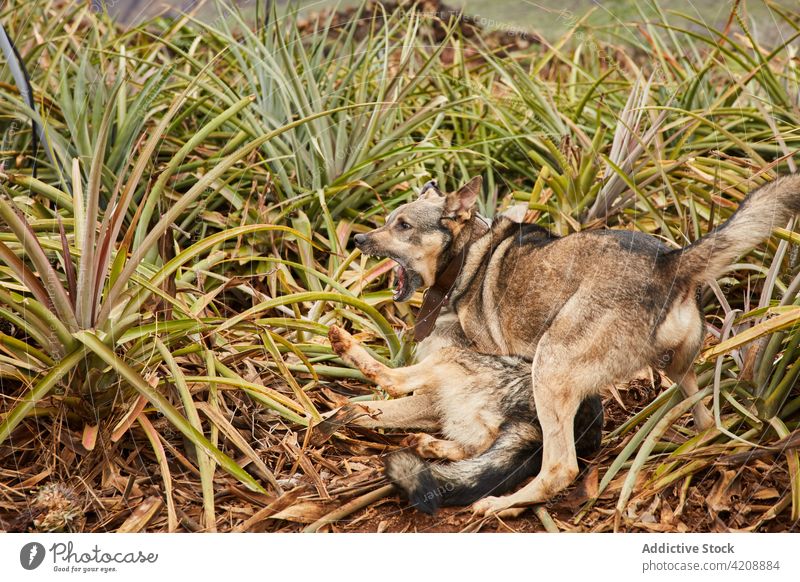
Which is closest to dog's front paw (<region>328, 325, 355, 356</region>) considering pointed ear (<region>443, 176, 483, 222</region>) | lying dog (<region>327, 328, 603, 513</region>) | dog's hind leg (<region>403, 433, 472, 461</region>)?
lying dog (<region>327, 328, 603, 513</region>)

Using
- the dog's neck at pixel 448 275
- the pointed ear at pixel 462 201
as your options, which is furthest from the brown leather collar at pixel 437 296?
the pointed ear at pixel 462 201

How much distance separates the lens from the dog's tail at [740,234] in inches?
128

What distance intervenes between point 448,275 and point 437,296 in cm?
12

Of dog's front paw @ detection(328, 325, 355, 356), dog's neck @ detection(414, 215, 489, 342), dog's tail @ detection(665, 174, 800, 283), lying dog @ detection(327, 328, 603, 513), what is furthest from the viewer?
dog's neck @ detection(414, 215, 489, 342)

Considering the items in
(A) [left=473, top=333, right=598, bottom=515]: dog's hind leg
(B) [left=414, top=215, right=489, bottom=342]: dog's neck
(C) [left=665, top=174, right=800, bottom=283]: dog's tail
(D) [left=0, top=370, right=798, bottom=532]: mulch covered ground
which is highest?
(C) [left=665, top=174, right=800, bottom=283]: dog's tail

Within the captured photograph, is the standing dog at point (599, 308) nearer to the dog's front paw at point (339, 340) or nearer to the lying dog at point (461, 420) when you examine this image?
the lying dog at point (461, 420)

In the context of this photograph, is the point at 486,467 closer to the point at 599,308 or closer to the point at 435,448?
the point at 435,448

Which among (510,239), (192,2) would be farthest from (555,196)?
(192,2)

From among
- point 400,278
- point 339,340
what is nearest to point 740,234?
point 400,278

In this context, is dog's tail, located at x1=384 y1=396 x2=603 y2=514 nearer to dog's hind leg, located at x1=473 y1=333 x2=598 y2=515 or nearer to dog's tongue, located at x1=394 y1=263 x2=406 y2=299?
dog's hind leg, located at x1=473 y1=333 x2=598 y2=515

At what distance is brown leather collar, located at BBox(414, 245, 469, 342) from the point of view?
12.2 feet

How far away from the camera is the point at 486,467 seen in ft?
11.3

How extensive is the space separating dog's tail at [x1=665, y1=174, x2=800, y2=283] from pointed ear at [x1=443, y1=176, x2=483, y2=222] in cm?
89
